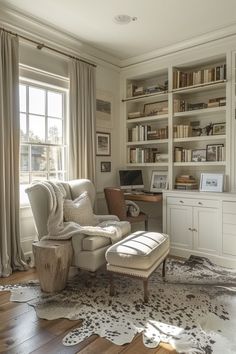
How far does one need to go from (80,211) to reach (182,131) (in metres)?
1.89

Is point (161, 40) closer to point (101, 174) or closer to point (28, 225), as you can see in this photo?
point (101, 174)

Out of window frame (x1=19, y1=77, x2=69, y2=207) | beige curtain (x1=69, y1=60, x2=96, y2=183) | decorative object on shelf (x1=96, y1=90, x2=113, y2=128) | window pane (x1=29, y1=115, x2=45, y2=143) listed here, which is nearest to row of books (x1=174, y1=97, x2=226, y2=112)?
decorative object on shelf (x1=96, y1=90, x2=113, y2=128)

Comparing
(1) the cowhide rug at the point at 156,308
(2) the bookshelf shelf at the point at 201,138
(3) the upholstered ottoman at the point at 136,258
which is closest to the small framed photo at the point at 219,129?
(2) the bookshelf shelf at the point at 201,138

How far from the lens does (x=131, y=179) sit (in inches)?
174

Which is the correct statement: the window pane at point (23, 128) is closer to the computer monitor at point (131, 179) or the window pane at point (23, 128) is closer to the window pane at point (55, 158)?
the window pane at point (55, 158)

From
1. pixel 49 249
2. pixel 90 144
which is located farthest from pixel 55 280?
pixel 90 144

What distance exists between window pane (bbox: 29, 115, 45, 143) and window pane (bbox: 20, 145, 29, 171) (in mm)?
141

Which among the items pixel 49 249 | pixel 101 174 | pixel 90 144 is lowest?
pixel 49 249

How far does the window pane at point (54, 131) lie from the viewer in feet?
12.3

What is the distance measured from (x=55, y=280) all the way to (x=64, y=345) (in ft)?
2.55

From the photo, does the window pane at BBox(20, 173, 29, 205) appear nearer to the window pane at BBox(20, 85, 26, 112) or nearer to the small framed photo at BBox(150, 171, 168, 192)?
the window pane at BBox(20, 85, 26, 112)

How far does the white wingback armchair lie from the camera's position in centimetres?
265

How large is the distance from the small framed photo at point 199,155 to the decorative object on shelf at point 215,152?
2.7 inches

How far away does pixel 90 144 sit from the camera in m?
4.04
